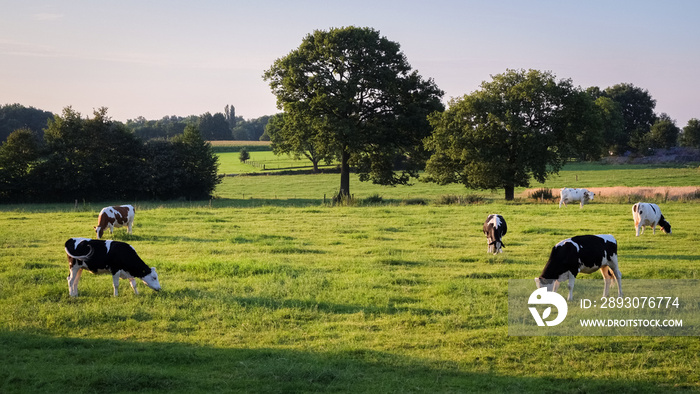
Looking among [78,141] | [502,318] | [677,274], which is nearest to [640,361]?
[502,318]

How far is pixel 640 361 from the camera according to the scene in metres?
8.77

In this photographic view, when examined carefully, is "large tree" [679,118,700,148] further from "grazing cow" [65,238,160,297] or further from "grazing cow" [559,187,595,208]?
"grazing cow" [65,238,160,297]

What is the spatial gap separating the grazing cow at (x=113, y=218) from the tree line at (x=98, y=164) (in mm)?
27317

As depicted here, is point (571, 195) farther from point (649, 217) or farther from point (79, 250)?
point (79, 250)

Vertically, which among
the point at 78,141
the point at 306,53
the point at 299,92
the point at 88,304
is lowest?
the point at 88,304

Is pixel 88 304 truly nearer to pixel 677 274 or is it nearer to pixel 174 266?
pixel 174 266

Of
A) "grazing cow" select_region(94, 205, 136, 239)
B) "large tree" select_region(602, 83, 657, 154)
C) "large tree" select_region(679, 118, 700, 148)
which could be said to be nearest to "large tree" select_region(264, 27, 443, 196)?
"grazing cow" select_region(94, 205, 136, 239)

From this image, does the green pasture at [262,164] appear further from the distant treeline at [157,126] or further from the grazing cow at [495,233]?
the grazing cow at [495,233]

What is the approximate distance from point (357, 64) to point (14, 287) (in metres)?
30.2

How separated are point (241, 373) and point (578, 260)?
290 inches

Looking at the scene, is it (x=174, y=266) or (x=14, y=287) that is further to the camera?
(x=174, y=266)

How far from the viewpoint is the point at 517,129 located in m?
36.9

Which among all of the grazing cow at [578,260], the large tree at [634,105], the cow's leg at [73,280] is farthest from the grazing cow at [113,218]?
the large tree at [634,105]

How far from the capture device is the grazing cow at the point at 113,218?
23.1m
